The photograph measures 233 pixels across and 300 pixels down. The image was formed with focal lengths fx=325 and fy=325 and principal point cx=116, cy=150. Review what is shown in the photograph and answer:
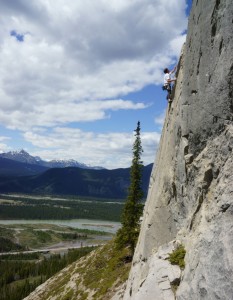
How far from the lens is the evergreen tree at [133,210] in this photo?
56875 mm

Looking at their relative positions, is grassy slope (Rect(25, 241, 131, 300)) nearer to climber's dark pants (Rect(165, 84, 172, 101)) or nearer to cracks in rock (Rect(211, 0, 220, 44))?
climber's dark pants (Rect(165, 84, 172, 101))

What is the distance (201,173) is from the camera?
1911cm

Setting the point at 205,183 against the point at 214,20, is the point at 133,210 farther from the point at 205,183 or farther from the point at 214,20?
the point at 214,20

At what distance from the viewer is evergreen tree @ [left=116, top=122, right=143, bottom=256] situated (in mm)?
56875

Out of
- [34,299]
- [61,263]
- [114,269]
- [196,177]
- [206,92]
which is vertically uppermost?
[206,92]

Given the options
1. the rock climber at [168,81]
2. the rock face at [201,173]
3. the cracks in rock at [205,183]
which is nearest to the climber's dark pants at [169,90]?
the rock climber at [168,81]

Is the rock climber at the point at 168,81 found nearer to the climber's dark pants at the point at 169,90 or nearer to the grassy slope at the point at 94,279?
the climber's dark pants at the point at 169,90

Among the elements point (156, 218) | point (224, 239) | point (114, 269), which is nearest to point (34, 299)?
point (114, 269)

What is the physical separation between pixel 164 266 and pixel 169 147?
31.2 ft

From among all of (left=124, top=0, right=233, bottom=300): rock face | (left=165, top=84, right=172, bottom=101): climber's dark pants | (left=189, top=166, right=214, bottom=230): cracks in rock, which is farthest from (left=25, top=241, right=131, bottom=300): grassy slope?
(left=189, top=166, right=214, bottom=230): cracks in rock

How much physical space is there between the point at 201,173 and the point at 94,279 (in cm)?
4280

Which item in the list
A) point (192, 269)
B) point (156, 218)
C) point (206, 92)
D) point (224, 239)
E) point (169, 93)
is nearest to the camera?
point (224, 239)

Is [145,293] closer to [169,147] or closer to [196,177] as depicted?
[196,177]

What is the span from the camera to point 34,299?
7044 cm
